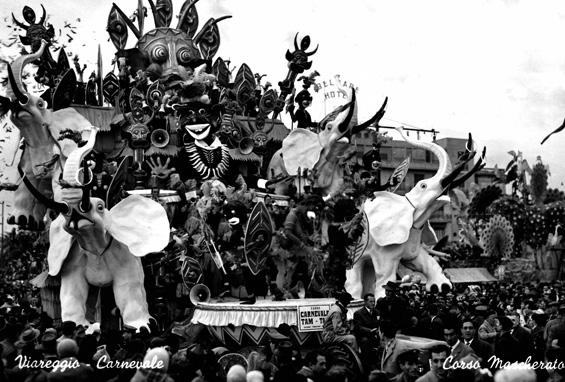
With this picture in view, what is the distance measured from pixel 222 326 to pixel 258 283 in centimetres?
148

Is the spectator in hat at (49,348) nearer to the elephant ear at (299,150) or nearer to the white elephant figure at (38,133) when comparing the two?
the white elephant figure at (38,133)

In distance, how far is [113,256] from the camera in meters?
13.5

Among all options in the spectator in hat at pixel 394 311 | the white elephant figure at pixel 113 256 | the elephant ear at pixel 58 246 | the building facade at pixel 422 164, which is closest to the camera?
the spectator in hat at pixel 394 311

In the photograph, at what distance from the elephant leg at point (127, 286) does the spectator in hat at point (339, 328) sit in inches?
198

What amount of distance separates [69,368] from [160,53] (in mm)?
16642

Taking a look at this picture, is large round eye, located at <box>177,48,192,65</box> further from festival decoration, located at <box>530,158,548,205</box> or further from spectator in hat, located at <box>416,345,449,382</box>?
festival decoration, located at <box>530,158,548,205</box>

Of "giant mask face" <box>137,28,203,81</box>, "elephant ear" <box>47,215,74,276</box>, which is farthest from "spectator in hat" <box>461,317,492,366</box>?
"giant mask face" <box>137,28,203,81</box>

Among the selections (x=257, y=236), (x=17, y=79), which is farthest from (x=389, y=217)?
(x=17, y=79)

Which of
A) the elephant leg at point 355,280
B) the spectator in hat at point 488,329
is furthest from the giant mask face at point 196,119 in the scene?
the spectator in hat at point 488,329

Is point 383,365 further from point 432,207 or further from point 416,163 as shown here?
point 416,163

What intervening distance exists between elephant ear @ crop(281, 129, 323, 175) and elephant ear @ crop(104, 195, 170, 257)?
245 inches

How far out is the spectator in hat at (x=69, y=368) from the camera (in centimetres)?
559

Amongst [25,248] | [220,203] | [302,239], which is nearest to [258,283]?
[302,239]

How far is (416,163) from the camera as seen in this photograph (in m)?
50.1
